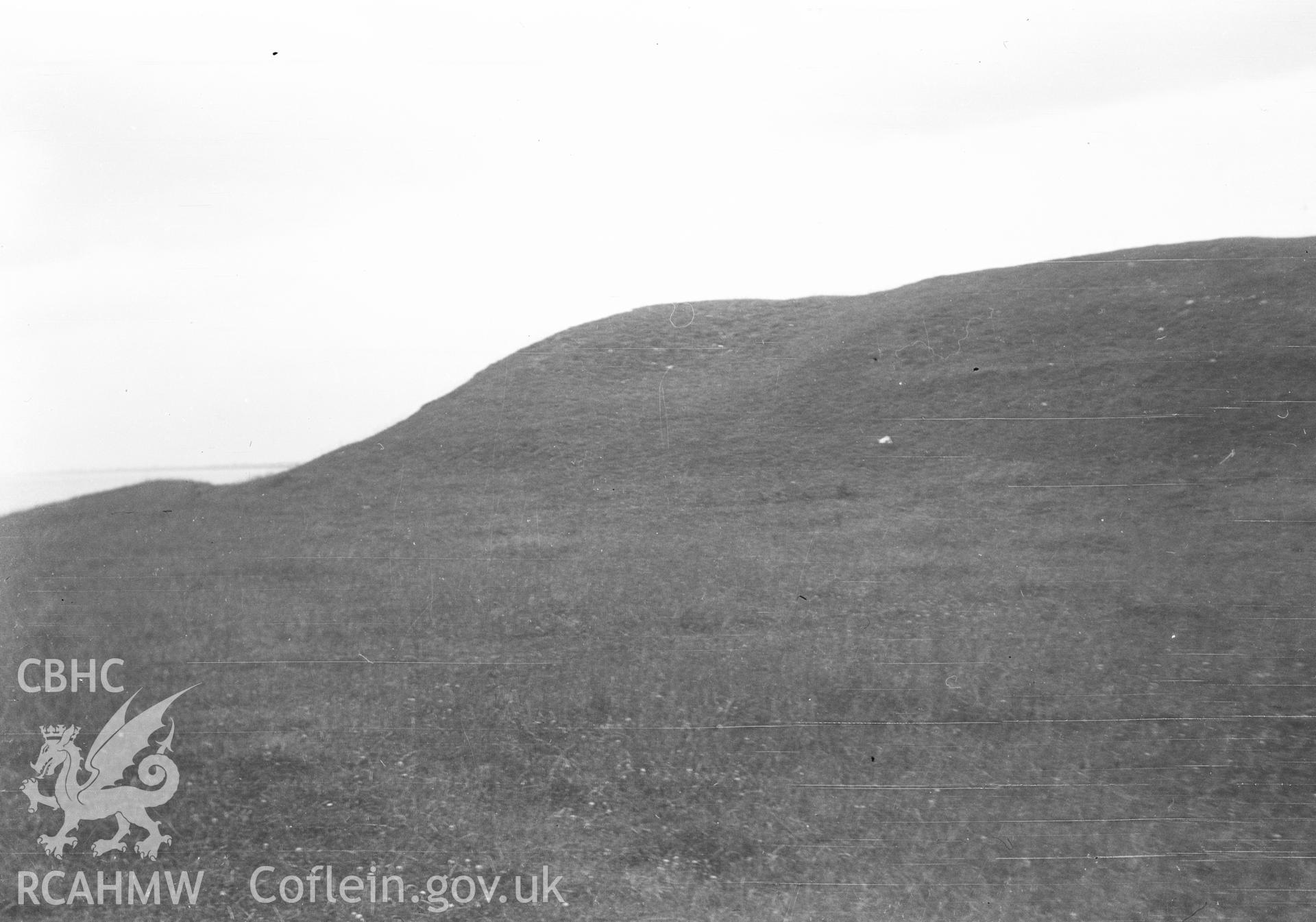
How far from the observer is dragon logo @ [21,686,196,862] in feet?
9.80

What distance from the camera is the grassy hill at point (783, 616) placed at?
2.92 m

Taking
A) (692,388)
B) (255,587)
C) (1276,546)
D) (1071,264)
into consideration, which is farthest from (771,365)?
(255,587)

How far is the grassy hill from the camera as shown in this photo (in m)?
2.92

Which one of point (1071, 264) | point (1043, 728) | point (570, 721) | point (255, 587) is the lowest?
point (1043, 728)

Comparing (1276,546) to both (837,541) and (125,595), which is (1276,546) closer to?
(837,541)

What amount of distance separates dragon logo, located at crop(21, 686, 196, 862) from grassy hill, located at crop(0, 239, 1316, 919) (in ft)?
0.22

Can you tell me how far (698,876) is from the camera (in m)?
2.84

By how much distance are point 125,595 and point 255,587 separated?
0.50 metres

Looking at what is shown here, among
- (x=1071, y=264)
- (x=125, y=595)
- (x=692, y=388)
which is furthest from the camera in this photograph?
(x=692, y=388)

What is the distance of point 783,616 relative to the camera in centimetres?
334

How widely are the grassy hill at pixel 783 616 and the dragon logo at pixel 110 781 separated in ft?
0.22

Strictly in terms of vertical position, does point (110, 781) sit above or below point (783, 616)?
below

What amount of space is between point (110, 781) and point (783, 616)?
2.56 m

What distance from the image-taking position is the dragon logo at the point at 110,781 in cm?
299
